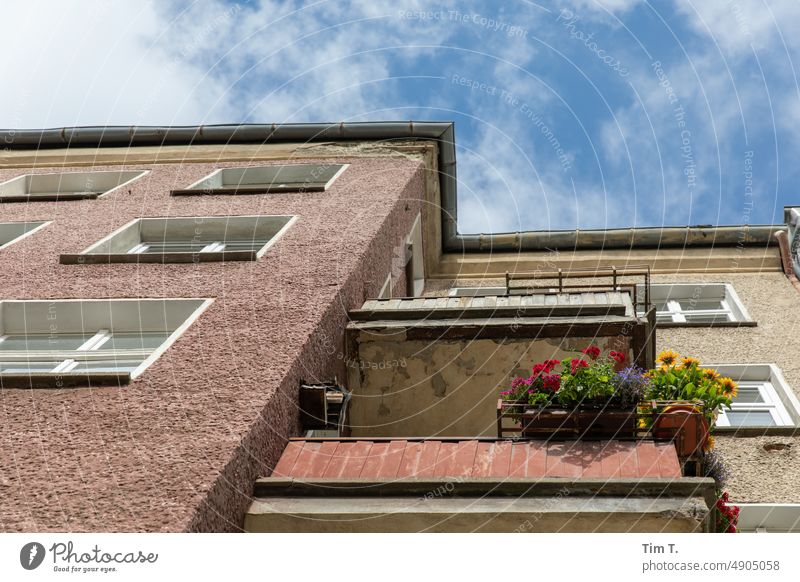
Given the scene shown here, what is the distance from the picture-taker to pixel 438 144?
16.2 m

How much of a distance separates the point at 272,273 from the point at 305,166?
6.27m

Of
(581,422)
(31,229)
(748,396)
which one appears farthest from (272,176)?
(581,422)

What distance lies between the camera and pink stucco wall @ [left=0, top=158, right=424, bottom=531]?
15.9 feet

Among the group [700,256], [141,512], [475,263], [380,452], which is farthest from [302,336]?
[700,256]

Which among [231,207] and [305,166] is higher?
[305,166]

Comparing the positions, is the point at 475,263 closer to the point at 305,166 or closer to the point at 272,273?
the point at 305,166

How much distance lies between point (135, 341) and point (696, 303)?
411 inches

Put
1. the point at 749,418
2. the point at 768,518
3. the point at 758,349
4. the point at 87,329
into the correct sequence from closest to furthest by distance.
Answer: the point at 768,518 < the point at 87,329 < the point at 749,418 < the point at 758,349

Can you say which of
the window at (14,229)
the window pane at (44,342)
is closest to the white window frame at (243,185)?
the window at (14,229)

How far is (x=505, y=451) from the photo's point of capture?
6.12 meters

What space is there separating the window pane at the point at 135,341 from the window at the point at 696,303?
861 cm

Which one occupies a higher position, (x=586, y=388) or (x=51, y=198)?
(x=51, y=198)

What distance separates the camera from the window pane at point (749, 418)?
10.1m

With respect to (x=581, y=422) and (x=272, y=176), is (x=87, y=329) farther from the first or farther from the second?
(x=272, y=176)
